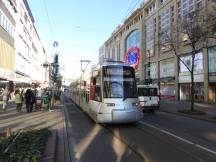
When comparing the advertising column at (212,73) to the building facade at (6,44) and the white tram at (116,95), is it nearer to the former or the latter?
the building facade at (6,44)

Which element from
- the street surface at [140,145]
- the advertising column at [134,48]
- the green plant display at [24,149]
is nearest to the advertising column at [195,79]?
the advertising column at [134,48]

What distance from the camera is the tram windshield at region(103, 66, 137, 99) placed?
51.0 feet

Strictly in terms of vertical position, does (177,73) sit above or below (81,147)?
above

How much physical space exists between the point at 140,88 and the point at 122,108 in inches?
451

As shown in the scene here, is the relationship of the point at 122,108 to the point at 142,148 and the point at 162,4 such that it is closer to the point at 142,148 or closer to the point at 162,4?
the point at 142,148

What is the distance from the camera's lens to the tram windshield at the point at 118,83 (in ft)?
51.0

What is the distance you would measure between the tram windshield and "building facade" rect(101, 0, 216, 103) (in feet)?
55.1

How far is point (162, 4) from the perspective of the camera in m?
61.3

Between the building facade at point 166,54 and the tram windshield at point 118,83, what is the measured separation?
55.1ft

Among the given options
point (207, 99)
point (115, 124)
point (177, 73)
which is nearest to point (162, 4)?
point (177, 73)

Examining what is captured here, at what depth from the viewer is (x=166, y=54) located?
197ft

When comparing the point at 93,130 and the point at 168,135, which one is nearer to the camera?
the point at 168,135

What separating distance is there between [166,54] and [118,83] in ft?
150

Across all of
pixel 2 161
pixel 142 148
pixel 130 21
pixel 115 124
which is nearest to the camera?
pixel 2 161
